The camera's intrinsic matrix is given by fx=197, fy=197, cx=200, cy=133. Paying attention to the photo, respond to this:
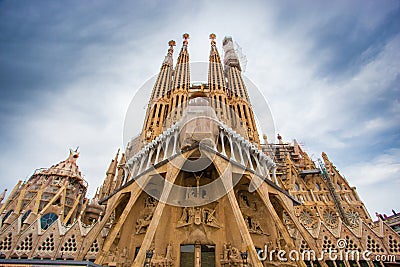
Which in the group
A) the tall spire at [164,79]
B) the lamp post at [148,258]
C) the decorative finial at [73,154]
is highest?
the tall spire at [164,79]

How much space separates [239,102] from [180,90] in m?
9.27

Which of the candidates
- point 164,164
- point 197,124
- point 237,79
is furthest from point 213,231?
point 237,79

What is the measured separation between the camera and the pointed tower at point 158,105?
2581 centimetres

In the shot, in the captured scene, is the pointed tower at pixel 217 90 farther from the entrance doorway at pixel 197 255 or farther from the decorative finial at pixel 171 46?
the entrance doorway at pixel 197 255

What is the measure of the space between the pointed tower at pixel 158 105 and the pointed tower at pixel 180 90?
1233 mm

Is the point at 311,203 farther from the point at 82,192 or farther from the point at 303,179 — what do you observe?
the point at 82,192

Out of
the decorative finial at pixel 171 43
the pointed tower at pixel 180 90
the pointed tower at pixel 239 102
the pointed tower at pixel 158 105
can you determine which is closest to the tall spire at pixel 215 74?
the pointed tower at pixel 239 102

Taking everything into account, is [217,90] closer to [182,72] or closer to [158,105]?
[182,72]

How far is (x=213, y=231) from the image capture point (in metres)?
15.2

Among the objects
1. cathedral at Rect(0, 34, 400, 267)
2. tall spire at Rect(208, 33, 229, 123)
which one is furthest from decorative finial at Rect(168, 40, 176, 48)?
cathedral at Rect(0, 34, 400, 267)

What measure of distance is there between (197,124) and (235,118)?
11037 mm

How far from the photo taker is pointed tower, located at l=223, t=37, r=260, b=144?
26.3 m

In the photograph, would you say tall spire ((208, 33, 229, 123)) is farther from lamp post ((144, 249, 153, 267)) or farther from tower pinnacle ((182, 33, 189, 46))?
lamp post ((144, 249, 153, 267))

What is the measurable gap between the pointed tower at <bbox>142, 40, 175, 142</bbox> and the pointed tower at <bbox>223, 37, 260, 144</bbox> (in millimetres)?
10128
